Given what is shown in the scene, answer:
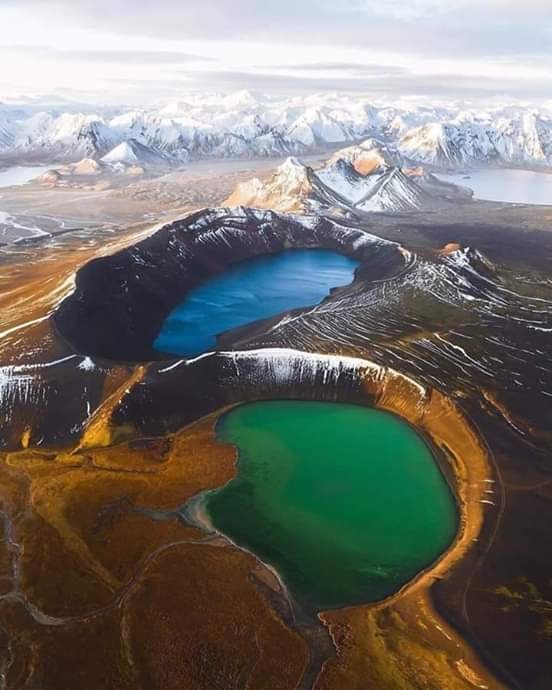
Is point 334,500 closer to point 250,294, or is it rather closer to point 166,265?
point 250,294

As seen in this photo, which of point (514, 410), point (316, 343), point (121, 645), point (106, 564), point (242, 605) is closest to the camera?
point (121, 645)

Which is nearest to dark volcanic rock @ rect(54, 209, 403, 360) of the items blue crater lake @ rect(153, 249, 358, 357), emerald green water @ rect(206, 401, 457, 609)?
blue crater lake @ rect(153, 249, 358, 357)

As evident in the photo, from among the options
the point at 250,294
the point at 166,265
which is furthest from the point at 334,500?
the point at 166,265

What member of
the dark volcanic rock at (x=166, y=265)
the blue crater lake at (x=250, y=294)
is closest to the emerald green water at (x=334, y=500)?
the blue crater lake at (x=250, y=294)

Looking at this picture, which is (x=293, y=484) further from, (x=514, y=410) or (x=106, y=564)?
(x=514, y=410)

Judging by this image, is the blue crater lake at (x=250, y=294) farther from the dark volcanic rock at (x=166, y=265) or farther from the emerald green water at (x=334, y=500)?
the emerald green water at (x=334, y=500)

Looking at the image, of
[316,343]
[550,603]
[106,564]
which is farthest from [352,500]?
[316,343]

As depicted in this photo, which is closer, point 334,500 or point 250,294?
point 334,500
